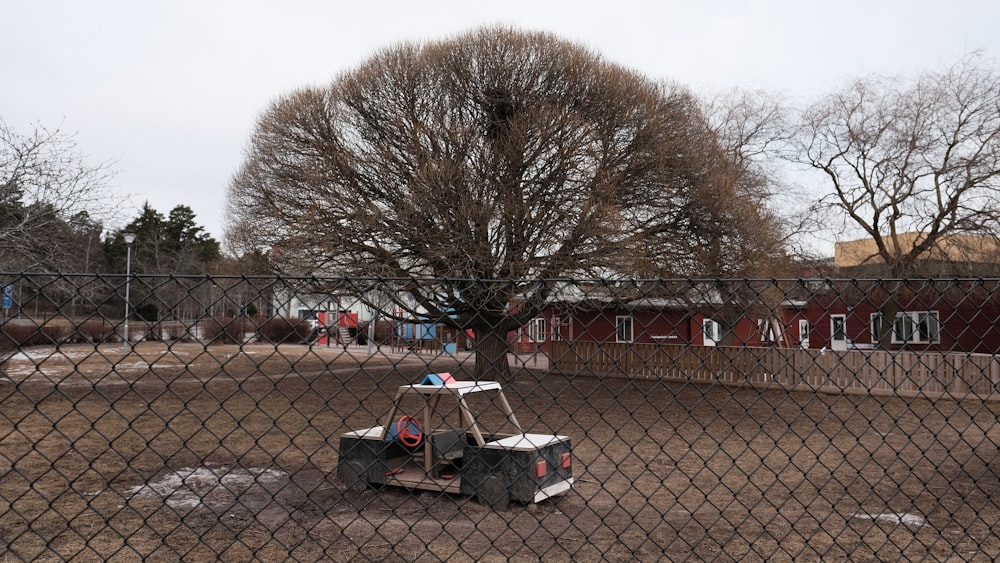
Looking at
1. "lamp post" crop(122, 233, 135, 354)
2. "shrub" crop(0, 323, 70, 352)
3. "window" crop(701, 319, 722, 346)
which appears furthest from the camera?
"window" crop(701, 319, 722, 346)

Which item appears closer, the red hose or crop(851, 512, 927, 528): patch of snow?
crop(851, 512, 927, 528): patch of snow

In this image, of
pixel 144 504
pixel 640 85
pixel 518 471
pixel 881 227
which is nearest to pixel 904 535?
pixel 518 471

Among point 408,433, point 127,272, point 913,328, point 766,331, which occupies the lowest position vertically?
point 408,433

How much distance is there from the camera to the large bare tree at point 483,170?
13.9 meters

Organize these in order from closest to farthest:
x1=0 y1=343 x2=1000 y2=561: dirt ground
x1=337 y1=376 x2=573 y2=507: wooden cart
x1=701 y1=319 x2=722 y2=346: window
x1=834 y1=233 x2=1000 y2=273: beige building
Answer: x1=701 y1=319 x2=722 y2=346: window, x1=0 y1=343 x2=1000 y2=561: dirt ground, x1=337 y1=376 x2=573 y2=507: wooden cart, x1=834 y1=233 x2=1000 y2=273: beige building

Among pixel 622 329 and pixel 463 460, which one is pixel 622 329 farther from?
pixel 463 460

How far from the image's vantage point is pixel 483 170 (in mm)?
14602

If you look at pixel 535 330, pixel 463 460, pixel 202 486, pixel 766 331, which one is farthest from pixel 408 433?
pixel 766 331

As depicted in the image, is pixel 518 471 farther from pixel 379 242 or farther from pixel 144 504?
pixel 379 242

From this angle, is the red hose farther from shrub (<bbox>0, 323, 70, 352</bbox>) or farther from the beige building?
the beige building

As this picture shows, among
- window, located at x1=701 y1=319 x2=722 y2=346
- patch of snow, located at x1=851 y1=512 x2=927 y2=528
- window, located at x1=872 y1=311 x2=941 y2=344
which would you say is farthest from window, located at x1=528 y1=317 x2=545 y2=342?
patch of snow, located at x1=851 y1=512 x2=927 y2=528

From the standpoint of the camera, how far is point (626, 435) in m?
10.2

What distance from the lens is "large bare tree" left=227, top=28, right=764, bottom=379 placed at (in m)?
13.9

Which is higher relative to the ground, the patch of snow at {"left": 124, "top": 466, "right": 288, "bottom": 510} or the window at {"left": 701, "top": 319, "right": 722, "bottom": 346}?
the window at {"left": 701, "top": 319, "right": 722, "bottom": 346}
